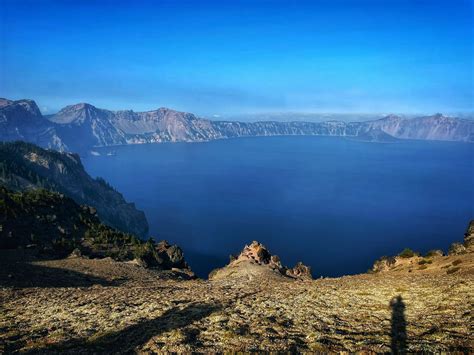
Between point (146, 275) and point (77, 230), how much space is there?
55.2 meters

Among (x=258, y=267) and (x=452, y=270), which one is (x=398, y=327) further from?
(x=258, y=267)

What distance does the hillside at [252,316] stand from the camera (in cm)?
2033

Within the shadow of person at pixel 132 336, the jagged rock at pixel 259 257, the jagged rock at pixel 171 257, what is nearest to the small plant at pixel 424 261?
the shadow of person at pixel 132 336

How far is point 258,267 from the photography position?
217ft

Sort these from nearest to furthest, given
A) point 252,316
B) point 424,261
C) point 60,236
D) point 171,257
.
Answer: point 252,316, point 424,261, point 60,236, point 171,257

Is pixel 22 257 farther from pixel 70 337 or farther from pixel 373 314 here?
pixel 373 314

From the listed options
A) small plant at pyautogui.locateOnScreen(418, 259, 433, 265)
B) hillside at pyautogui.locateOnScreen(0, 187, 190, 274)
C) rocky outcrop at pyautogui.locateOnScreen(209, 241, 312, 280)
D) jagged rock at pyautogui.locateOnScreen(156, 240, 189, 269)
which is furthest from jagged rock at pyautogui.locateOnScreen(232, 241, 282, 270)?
small plant at pyautogui.locateOnScreen(418, 259, 433, 265)

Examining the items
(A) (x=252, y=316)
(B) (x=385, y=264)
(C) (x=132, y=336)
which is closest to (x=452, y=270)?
(B) (x=385, y=264)

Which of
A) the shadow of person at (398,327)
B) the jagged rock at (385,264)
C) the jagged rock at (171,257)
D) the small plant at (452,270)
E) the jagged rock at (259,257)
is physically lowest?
the jagged rock at (171,257)

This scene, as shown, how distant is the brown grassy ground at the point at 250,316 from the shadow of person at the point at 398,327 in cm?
6

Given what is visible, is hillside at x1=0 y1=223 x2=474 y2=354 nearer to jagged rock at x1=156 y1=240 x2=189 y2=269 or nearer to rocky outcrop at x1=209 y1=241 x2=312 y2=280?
rocky outcrop at x1=209 y1=241 x2=312 y2=280

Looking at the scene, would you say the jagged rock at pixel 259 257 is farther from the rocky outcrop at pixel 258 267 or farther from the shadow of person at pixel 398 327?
the shadow of person at pixel 398 327

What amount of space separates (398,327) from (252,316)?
920 centimetres

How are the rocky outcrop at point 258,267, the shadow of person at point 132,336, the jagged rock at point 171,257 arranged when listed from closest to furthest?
the shadow of person at point 132,336 < the rocky outcrop at point 258,267 < the jagged rock at point 171,257
